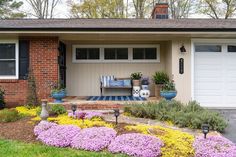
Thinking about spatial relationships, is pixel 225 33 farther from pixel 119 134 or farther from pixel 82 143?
pixel 82 143

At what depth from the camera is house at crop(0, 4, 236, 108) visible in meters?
10.2

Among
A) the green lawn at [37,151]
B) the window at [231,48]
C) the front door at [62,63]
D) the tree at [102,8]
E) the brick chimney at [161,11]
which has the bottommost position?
the green lawn at [37,151]

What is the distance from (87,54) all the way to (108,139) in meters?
7.08

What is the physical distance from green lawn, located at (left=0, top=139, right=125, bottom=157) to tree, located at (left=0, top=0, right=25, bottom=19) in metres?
23.0

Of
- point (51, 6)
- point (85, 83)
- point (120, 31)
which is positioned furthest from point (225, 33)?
point (51, 6)

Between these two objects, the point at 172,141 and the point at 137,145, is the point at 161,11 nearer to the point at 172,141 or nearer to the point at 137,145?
the point at 172,141

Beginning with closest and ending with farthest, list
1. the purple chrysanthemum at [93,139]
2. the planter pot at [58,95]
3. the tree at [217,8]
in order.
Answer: the purple chrysanthemum at [93,139] → the planter pot at [58,95] → the tree at [217,8]

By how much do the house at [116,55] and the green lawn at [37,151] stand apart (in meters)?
5.04

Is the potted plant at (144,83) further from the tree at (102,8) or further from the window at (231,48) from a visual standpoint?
the tree at (102,8)

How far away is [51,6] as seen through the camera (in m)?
28.1

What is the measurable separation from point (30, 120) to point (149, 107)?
297cm

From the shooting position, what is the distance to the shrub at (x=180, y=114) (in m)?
7.13

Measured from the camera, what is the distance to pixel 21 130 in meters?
6.79

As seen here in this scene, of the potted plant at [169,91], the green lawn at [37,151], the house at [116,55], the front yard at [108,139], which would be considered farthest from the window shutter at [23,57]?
the green lawn at [37,151]
